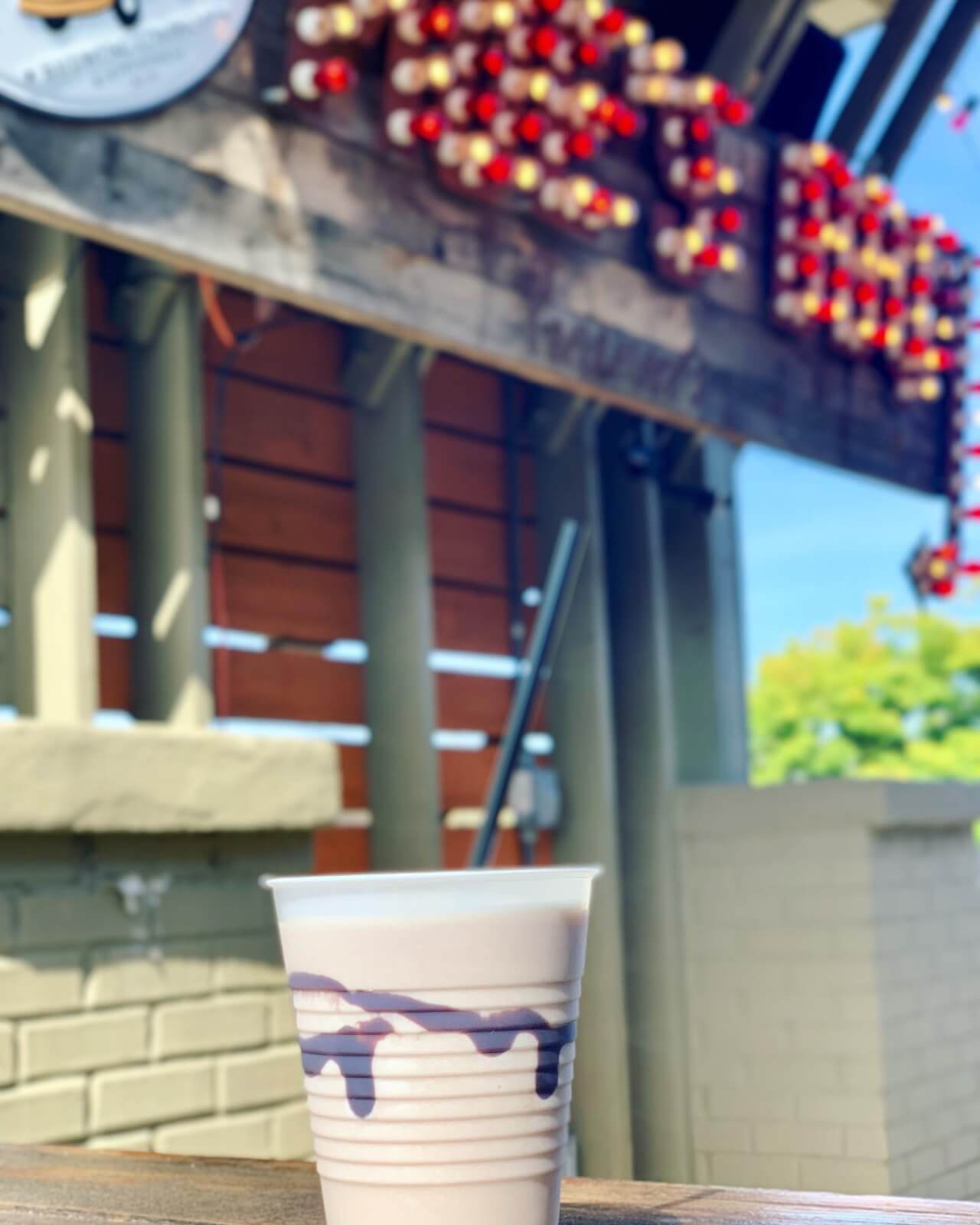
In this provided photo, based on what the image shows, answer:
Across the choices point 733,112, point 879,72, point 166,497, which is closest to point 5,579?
point 166,497

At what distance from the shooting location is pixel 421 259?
3.33 metres

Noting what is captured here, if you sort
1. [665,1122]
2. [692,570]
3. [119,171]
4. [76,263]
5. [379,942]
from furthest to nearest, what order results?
[692,570]
[665,1122]
[76,263]
[119,171]
[379,942]

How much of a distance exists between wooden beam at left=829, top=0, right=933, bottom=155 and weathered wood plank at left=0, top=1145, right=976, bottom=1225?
4.69 meters

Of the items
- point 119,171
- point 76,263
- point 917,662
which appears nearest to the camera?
point 119,171

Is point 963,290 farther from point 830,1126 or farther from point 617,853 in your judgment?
point 830,1126

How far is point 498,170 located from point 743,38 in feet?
5.13

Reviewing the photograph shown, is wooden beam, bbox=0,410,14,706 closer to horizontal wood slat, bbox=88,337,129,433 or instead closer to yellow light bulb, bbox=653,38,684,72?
horizontal wood slat, bbox=88,337,129,433

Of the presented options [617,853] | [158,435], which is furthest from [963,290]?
[158,435]

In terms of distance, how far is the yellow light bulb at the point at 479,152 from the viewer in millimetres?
3393

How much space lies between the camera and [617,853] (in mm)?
4375

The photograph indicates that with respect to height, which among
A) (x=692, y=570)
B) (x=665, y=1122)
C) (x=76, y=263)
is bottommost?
(x=665, y=1122)

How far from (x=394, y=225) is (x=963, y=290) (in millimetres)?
2501

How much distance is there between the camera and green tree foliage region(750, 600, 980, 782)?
1110 inches

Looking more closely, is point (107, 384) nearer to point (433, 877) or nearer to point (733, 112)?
point (733, 112)
